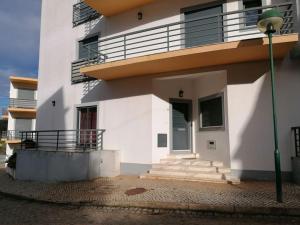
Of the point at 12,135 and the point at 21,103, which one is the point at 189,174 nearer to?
the point at 12,135

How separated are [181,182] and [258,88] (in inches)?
169

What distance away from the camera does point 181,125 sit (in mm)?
11578

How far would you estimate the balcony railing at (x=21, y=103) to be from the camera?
30.9 metres

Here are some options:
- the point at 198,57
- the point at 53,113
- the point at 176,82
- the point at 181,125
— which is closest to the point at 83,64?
the point at 53,113

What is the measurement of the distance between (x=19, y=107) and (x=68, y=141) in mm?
21172

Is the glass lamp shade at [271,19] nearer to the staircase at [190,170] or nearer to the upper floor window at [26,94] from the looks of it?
the staircase at [190,170]

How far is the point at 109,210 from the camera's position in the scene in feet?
22.1

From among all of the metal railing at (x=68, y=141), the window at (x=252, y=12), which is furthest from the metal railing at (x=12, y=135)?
the window at (x=252, y=12)

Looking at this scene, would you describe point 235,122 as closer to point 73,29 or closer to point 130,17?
point 130,17

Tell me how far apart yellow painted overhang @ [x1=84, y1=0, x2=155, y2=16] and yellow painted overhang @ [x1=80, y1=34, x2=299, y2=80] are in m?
3.15

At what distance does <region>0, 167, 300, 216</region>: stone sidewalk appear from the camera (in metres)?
6.12

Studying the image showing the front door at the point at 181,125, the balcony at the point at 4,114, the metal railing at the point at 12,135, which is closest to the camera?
the front door at the point at 181,125

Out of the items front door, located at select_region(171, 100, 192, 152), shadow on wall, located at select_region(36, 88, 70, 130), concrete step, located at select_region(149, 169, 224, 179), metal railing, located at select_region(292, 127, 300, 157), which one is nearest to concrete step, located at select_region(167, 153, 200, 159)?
front door, located at select_region(171, 100, 192, 152)

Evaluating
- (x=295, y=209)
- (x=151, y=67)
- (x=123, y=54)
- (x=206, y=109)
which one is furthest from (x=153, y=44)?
(x=295, y=209)
